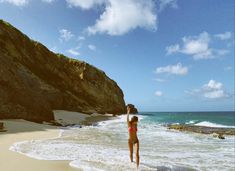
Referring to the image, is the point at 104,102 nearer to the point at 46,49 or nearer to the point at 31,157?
the point at 46,49

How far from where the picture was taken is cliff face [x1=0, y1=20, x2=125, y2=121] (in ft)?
93.7

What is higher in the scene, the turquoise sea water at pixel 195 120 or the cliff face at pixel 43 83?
the cliff face at pixel 43 83

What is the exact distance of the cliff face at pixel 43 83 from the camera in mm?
28562

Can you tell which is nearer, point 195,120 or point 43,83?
point 43,83

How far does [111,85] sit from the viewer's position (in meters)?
86.6

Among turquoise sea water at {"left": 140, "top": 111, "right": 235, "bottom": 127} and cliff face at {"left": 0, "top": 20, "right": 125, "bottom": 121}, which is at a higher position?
cliff face at {"left": 0, "top": 20, "right": 125, "bottom": 121}

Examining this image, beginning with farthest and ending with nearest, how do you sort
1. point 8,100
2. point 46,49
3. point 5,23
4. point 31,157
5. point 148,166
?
1. point 46,49
2. point 5,23
3. point 8,100
4. point 31,157
5. point 148,166

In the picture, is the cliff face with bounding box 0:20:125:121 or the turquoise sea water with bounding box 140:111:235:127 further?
the turquoise sea water with bounding box 140:111:235:127

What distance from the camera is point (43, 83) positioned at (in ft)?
152

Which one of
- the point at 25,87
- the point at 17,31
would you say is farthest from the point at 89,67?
the point at 25,87

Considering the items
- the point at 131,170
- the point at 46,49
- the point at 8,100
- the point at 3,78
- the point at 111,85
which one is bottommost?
the point at 131,170

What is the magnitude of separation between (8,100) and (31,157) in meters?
17.8

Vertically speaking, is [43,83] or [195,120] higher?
[43,83]

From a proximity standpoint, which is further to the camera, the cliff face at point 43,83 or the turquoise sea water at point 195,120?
the turquoise sea water at point 195,120
